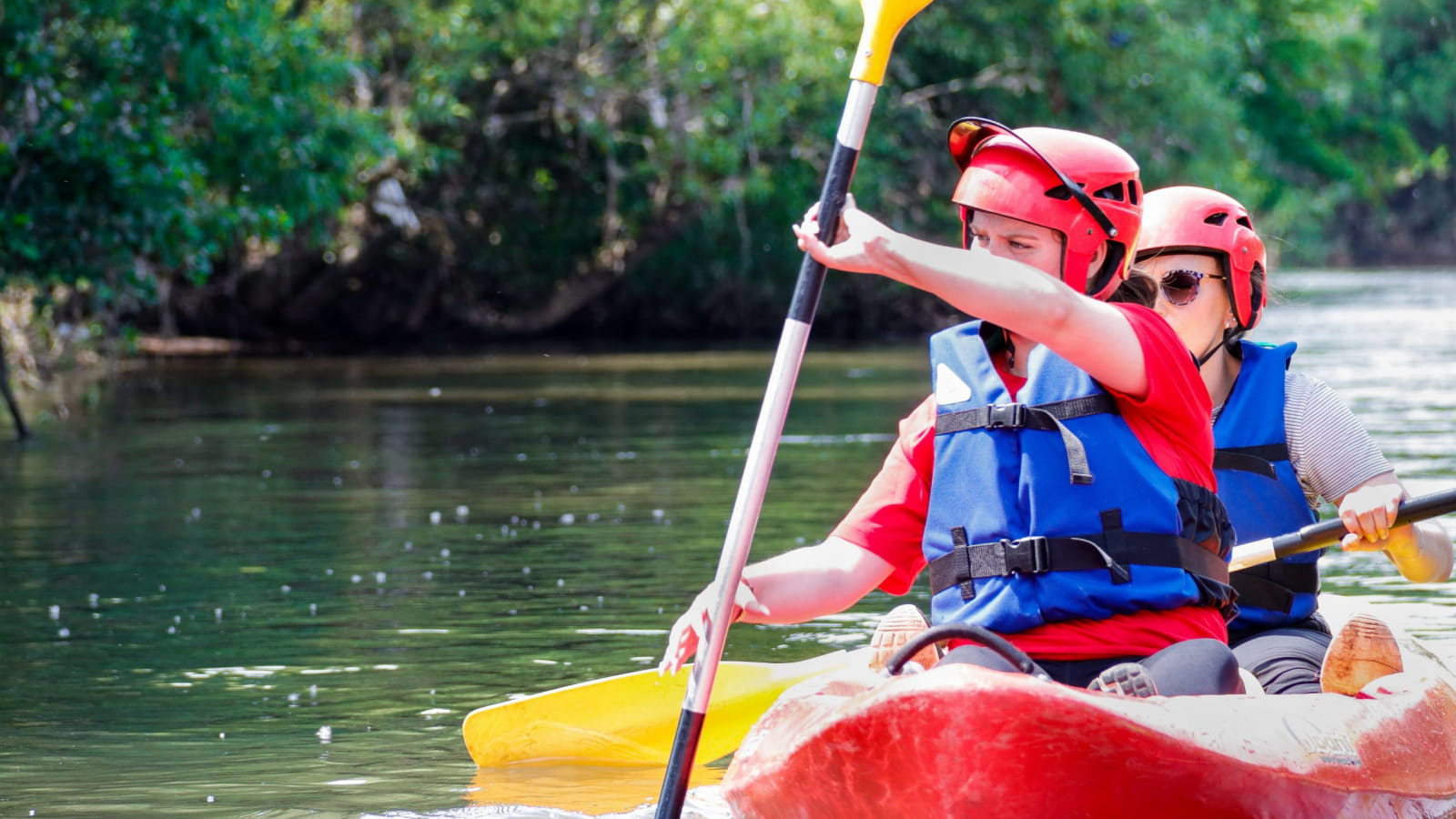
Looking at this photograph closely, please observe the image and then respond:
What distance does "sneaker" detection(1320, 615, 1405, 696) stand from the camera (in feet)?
13.1

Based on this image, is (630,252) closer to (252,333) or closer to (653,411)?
(252,333)

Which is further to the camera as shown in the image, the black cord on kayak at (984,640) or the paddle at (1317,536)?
the paddle at (1317,536)

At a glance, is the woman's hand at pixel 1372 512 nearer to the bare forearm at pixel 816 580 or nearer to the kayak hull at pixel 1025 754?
the kayak hull at pixel 1025 754

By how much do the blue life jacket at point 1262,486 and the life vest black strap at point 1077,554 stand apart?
44.8 inches

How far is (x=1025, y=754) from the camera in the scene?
296 cm

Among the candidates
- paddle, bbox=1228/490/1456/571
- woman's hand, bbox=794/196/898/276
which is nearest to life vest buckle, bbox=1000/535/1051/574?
woman's hand, bbox=794/196/898/276

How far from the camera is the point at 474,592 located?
23.5ft

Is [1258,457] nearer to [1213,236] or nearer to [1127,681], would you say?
[1213,236]

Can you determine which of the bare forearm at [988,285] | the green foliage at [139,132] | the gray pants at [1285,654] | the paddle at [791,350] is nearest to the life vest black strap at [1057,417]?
the bare forearm at [988,285]

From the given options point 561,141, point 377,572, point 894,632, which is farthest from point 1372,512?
point 561,141

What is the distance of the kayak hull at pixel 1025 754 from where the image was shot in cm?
294

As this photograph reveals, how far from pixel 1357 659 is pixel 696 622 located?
4.72 ft

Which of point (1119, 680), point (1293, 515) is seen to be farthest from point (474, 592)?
point (1119, 680)

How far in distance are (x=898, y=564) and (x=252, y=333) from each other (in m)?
23.9
